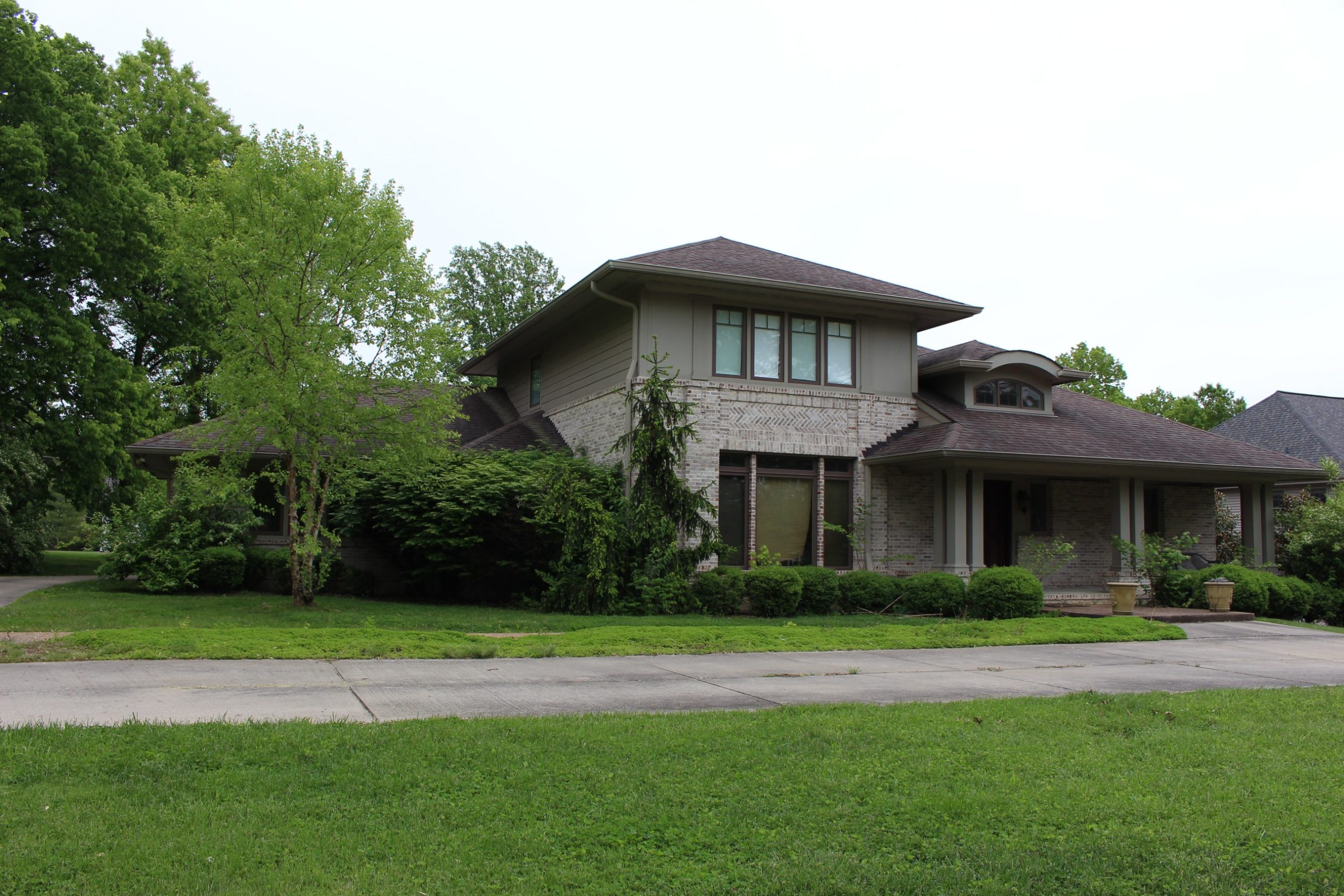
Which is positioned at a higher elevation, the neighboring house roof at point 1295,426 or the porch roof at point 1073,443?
the neighboring house roof at point 1295,426

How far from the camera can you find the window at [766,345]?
60.7ft

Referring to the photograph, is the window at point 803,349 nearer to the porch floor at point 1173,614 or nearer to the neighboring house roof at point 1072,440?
the neighboring house roof at point 1072,440

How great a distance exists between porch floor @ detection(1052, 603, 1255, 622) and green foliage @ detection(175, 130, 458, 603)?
11.7 meters

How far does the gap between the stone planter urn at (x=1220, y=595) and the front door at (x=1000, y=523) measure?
401 centimetres

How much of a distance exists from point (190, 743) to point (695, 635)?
736 centimetres

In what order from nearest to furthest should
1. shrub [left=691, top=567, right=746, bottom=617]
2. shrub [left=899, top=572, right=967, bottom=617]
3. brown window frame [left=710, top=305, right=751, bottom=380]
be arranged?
shrub [left=691, top=567, right=746, bottom=617] → shrub [left=899, top=572, right=967, bottom=617] → brown window frame [left=710, top=305, right=751, bottom=380]

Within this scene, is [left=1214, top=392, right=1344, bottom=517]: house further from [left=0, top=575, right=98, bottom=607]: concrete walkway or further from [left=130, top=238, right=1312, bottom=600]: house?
[left=0, top=575, right=98, bottom=607]: concrete walkway

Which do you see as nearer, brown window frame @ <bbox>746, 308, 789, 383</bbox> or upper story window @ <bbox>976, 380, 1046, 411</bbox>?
brown window frame @ <bbox>746, 308, 789, 383</bbox>

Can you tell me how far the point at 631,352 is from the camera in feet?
59.2

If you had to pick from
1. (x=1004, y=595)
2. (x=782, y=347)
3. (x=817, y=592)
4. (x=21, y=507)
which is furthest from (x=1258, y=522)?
(x=21, y=507)

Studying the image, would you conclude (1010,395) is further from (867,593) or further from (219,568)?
(219,568)

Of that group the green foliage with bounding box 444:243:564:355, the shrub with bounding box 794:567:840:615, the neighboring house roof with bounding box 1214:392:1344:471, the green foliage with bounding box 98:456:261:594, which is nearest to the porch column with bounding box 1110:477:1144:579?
the shrub with bounding box 794:567:840:615

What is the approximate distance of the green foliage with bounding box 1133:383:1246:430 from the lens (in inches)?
1779

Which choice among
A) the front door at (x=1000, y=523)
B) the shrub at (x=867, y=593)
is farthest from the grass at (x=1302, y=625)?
the shrub at (x=867, y=593)
